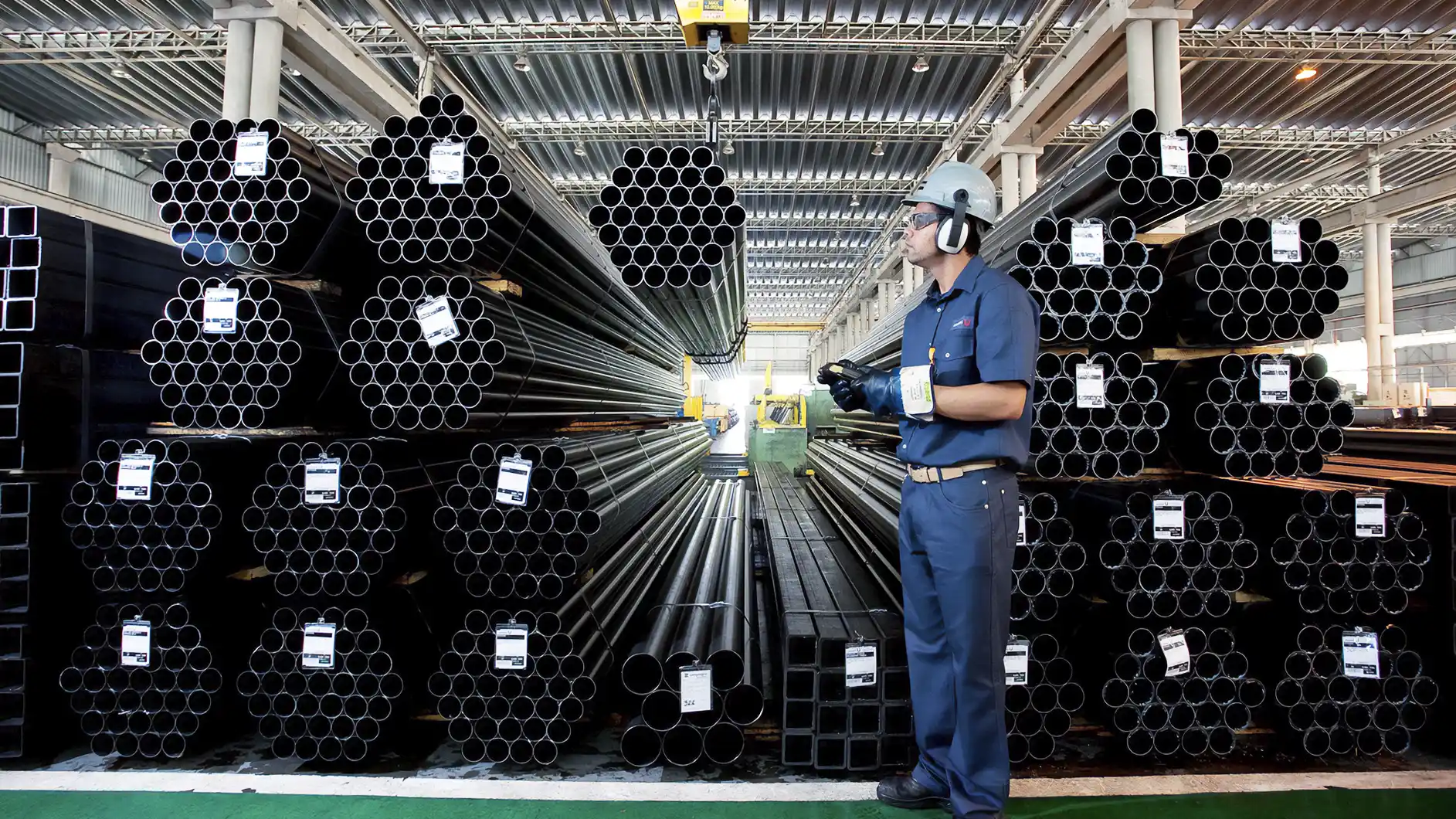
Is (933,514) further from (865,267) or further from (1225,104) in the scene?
(865,267)

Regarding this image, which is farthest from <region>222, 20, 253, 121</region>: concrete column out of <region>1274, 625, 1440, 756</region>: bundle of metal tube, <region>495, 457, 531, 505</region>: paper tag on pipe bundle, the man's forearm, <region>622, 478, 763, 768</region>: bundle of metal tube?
<region>1274, 625, 1440, 756</region>: bundle of metal tube

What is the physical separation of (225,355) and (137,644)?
3.88 feet

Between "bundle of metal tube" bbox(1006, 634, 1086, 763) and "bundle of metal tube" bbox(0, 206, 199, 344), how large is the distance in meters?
3.99

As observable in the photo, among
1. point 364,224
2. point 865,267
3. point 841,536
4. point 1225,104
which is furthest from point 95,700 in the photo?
point 865,267

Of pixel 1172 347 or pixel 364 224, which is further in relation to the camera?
pixel 1172 347

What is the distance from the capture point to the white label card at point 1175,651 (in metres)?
2.51

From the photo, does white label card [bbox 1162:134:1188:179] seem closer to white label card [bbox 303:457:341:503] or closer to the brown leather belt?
the brown leather belt

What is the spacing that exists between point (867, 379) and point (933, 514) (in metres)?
0.54

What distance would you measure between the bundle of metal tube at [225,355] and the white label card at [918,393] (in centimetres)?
219

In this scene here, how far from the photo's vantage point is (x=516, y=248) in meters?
2.95

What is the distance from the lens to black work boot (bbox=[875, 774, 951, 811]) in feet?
7.34

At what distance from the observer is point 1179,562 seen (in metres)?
2.52

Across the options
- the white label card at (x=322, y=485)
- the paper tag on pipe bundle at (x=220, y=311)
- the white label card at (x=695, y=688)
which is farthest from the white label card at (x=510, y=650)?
the paper tag on pipe bundle at (x=220, y=311)

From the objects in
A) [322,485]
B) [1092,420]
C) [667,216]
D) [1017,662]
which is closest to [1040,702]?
[1017,662]
